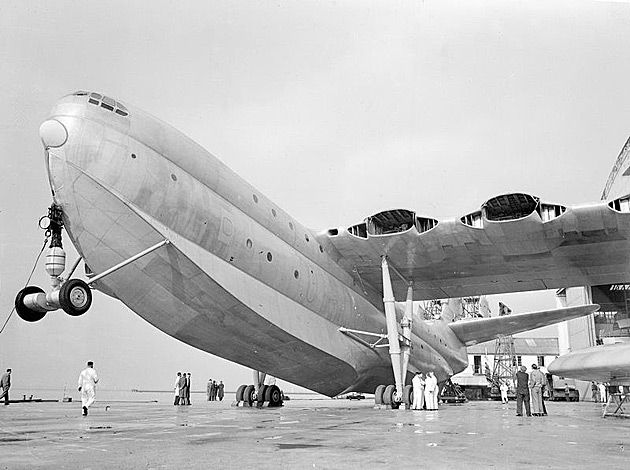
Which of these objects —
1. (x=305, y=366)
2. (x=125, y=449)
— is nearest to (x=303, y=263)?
(x=305, y=366)

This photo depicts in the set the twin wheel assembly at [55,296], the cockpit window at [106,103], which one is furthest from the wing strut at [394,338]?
the twin wheel assembly at [55,296]

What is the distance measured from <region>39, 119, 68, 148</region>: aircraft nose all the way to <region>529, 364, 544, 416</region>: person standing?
44.0 ft

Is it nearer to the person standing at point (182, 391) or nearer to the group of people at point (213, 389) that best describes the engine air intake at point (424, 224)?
the person standing at point (182, 391)

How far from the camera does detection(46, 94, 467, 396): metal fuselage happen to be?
12.9 m

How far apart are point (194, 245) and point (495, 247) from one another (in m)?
10.6

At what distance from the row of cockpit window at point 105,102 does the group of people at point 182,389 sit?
14.9 metres

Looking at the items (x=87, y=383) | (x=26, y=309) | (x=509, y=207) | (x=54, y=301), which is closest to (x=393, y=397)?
(x=509, y=207)

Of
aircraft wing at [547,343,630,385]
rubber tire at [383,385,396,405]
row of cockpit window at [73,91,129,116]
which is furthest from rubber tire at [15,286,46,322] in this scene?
aircraft wing at [547,343,630,385]

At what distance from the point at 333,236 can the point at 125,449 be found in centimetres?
1415

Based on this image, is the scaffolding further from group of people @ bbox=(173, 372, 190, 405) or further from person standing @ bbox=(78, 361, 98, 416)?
person standing @ bbox=(78, 361, 98, 416)

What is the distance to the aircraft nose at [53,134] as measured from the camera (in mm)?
12461

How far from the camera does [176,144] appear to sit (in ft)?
47.2

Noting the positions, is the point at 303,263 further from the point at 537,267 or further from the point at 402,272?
the point at 537,267

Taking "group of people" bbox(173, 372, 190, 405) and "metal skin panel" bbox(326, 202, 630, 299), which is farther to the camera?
"group of people" bbox(173, 372, 190, 405)
